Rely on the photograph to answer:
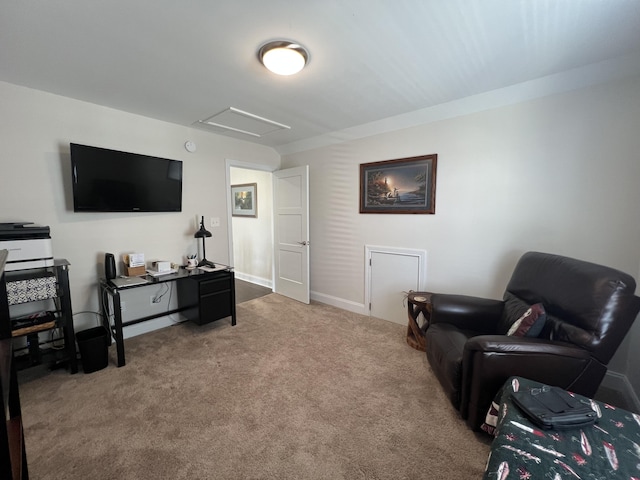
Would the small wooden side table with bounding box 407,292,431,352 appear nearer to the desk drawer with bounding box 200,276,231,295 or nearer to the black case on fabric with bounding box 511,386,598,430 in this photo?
the black case on fabric with bounding box 511,386,598,430

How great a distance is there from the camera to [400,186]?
3.06m

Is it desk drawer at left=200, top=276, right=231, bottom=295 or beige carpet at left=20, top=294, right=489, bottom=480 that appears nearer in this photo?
beige carpet at left=20, top=294, right=489, bottom=480

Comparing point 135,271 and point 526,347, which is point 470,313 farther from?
point 135,271

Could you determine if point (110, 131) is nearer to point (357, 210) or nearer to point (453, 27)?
point (357, 210)

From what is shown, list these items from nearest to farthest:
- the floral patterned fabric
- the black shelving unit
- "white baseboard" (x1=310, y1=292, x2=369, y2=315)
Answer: the floral patterned fabric → the black shelving unit → "white baseboard" (x1=310, y1=292, x2=369, y2=315)

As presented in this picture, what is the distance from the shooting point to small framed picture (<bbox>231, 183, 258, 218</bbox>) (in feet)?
16.0

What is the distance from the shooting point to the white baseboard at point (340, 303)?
3.54 meters

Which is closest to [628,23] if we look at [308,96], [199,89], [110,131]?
[308,96]

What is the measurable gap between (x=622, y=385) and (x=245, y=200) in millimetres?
5232

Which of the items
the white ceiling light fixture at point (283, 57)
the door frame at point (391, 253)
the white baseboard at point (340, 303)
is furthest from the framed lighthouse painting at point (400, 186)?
the white ceiling light fixture at point (283, 57)

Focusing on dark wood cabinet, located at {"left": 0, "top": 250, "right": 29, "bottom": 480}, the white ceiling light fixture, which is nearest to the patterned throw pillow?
the white ceiling light fixture

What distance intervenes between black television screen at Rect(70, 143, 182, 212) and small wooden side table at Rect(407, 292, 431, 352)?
9.38 feet

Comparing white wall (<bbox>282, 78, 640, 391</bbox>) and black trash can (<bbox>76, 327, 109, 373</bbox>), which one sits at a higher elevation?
white wall (<bbox>282, 78, 640, 391</bbox>)

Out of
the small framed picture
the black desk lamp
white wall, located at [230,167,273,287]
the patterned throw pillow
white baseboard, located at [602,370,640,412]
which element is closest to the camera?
the patterned throw pillow
